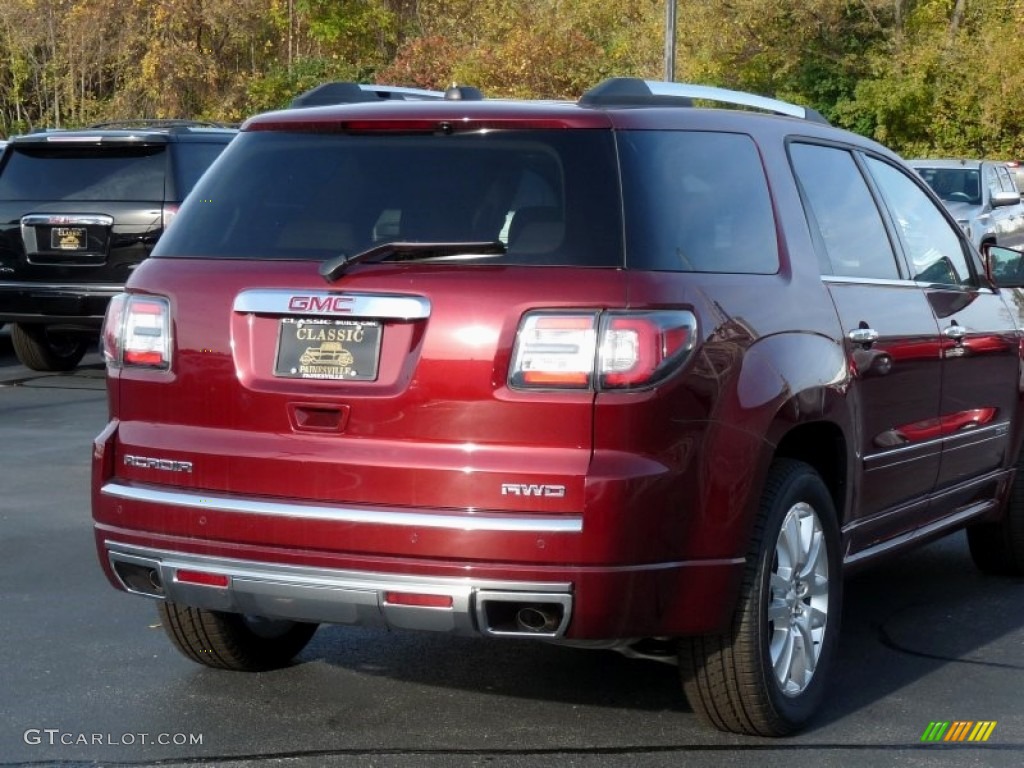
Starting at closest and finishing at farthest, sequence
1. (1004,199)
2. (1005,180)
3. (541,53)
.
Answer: (1004,199), (1005,180), (541,53)

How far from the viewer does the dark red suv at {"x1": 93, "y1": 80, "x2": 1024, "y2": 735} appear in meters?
4.52

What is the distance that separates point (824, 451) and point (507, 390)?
4.51 feet

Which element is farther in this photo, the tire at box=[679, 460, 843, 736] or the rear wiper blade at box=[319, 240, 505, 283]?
the tire at box=[679, 460, 843, 736]

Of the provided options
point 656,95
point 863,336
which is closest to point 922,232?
point 863,336

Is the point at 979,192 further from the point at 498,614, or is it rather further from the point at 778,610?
the point at 498,614

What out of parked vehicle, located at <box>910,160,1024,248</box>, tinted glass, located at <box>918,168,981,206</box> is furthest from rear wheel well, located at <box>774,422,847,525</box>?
tinted glass, located at <box>918,168,981,206</box>

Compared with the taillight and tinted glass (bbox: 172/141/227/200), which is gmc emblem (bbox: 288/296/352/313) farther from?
tinted glass (bbox: 172/141/227/200)

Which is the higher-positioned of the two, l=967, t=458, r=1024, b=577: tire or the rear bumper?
l=967, t=458, r=1024, b=577: tire

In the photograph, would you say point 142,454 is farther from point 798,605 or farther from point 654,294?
point 798,605

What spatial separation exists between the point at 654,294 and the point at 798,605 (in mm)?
1160

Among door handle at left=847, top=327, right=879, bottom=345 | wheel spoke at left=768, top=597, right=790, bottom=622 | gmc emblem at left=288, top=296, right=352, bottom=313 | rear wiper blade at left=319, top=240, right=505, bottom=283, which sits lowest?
wheel spoke at left=768, top=597, right=790, bottom=622

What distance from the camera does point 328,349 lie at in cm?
473

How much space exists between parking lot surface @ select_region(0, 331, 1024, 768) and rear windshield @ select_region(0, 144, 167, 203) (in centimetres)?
640

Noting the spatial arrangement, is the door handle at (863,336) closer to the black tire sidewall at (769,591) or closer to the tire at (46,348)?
the black tire sidewall at (769,591)
